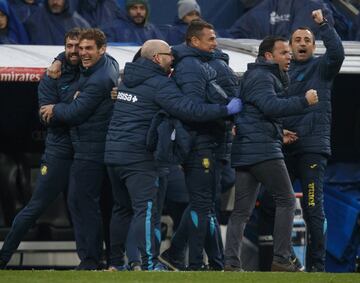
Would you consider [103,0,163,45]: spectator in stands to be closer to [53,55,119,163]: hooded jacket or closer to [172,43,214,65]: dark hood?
[53,55,119,163]: hooded jacket

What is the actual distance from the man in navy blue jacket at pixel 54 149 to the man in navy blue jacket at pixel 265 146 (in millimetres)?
1398

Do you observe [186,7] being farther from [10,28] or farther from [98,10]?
[10,28]

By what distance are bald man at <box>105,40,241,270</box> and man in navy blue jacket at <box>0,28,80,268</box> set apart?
1.98ft

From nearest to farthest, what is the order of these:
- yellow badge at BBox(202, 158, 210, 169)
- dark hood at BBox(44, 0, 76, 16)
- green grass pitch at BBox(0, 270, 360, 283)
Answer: green grass pitch at BBox(0, 270, 360, 283), yellow badge at BBox(202, 158, 210, 169), dark hood at BBox(44, 0, 76, 16)

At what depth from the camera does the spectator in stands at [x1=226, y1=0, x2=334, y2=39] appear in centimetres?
1565

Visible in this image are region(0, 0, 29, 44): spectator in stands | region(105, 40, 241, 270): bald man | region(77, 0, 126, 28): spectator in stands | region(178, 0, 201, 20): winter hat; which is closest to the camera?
region(105, 40, 241, 270): bald man

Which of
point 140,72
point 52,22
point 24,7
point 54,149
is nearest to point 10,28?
point 52,22

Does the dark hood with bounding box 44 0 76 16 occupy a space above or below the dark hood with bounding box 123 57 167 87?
above

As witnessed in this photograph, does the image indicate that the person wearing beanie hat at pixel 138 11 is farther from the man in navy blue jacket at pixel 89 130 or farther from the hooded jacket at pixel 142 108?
the hooded jacket at pixel 142 108

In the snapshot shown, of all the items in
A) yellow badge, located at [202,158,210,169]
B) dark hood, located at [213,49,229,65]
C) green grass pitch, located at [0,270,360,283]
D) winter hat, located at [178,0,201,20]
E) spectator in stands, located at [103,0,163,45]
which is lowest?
green grass pitch, located at [0,270,360,283]

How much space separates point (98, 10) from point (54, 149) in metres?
3.86

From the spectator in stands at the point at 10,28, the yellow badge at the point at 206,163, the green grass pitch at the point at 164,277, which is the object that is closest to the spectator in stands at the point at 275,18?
the spectator in stands at the point at 10,28

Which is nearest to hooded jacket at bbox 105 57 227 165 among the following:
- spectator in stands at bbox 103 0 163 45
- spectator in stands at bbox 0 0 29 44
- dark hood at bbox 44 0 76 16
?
spectator in stands at bbox 0 0 29 44

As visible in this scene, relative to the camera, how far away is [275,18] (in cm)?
1572
